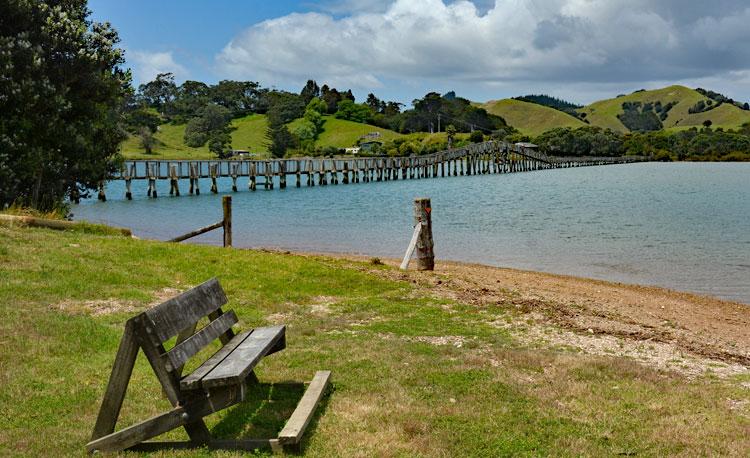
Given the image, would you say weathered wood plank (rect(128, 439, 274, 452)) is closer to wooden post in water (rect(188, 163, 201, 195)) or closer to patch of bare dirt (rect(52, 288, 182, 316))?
patch of bare dirt (rect(52, 288, 182, 316))

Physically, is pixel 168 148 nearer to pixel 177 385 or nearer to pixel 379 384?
pixel 379 384

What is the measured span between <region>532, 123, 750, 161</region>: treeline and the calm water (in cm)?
10024

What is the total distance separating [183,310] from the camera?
605cm

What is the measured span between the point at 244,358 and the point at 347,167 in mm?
82944

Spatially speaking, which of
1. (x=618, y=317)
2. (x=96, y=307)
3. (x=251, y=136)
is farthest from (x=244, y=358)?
(x=251, y=136)

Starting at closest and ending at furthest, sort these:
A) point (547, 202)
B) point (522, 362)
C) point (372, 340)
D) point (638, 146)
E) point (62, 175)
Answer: point (522, 362) < point (372, 340) < point (62, 175) < point (547, 202) < point (638, 146)

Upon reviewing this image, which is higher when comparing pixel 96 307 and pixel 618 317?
pixel 96 307

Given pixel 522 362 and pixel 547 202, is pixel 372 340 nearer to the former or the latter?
pixel 522 362

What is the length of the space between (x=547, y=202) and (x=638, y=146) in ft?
411

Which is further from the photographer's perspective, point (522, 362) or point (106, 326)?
point (106, 326)

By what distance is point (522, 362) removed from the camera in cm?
856

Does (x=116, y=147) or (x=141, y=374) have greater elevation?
(x=116, y=147)

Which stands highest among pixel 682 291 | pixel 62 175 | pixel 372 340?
pixel 62 175

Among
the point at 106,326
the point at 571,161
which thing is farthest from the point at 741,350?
the point at 571,161
